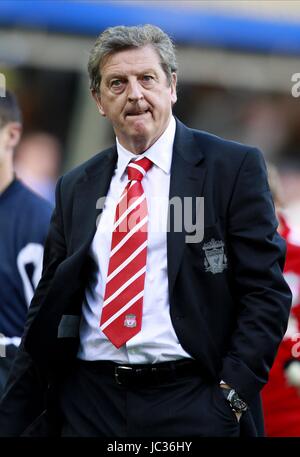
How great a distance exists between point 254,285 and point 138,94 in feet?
2.77

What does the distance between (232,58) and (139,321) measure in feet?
25.3

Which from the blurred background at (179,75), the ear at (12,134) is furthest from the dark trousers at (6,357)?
the blurred background at (179,75)

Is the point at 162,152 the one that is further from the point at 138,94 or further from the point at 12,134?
the point at 12,134

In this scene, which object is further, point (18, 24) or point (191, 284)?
point (18, 24)

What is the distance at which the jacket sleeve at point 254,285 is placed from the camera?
11.8ft

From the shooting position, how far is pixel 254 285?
11.9 feet

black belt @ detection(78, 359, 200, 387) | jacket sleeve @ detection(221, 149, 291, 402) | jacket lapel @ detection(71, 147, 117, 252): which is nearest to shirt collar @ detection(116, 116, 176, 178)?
jacket lapel @ detection(71, 147, 117, 252)

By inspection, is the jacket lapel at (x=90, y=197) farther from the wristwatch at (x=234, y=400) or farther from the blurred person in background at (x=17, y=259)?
the blurred person in background at (x=17, y=259)

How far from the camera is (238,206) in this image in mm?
3691

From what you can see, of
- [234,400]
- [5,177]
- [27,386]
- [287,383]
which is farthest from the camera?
[5,177]

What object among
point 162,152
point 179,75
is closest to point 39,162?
point 179,75
